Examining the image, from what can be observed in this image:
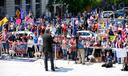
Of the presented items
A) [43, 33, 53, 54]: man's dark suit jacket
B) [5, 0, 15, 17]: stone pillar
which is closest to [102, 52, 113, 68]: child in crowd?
[43, 33, 53, 54]: man's dark suit jacket

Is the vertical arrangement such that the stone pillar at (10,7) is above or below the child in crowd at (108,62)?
above

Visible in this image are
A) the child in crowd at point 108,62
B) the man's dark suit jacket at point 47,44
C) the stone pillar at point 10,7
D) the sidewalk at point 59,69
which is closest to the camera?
the sidewalk at point 59,69

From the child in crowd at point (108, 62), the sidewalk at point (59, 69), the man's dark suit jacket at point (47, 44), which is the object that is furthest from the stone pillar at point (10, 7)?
the man's dark suit jacket at point (47, 44)

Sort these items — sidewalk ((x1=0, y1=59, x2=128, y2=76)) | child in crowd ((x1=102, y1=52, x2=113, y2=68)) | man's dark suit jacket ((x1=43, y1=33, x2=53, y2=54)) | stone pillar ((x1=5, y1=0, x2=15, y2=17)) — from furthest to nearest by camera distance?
1. stone pillar ((x1=5, y1=0, x2=15, y2=17))
2. child in crowd ((x1=102, y1=52, x2=113, y2=68))
3. man's dark suit jacket ((x1=43, y1=33, x2=53, y2=54))
4. sidewalk ((x1=0, y1=59, x2=128, y2=76))

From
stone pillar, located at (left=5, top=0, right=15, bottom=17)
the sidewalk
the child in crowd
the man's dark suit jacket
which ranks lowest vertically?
the sidewalk

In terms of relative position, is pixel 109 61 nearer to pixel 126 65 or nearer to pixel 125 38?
pixel 126 65

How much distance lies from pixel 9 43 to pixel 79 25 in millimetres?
10263

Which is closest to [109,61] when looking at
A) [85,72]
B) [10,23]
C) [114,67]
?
[114,67]

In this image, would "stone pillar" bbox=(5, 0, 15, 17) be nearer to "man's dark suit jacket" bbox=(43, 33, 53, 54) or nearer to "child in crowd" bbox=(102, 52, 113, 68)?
"child in crowd" bbox=(102, 52, 113, 68)

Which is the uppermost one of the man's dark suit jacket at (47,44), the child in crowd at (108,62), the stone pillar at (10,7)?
the stone pillar at (10,7)

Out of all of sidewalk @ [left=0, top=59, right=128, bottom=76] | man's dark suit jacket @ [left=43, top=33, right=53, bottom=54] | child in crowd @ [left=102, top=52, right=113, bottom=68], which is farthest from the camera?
child in crowd @ [left=102, top=52, right=113, bottom=68]

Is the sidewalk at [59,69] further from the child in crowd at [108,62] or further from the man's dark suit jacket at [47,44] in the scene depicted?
the man's dark suit jacket at [47,44]

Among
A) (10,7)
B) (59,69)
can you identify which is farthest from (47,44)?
(10,7)

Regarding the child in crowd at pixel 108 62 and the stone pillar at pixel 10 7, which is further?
the stone pillar at pixel 10 7
